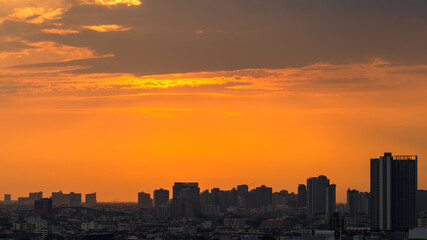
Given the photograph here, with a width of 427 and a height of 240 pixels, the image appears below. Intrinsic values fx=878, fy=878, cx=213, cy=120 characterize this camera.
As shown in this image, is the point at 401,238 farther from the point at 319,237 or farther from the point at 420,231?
the point at 420,231

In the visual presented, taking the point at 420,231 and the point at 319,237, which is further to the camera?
the point at 319,237

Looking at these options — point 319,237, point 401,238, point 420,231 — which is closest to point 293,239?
point 319,237

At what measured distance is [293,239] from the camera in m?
179

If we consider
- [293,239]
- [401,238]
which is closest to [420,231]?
[293,239]

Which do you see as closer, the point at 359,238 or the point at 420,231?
the point at 420,231

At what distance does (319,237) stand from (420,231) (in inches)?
1538

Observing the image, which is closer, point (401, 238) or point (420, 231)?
point (420, 231)

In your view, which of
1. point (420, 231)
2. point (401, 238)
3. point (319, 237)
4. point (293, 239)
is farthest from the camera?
point (401, 238)

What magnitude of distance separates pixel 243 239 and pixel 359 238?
26.2m

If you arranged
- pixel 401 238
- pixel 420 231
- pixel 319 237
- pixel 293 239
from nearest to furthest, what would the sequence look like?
pixel 420 231, pixel 319 237, pixel 293 239, pixel 401 238

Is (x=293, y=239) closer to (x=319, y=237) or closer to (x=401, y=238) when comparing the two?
(x=319, y=237)

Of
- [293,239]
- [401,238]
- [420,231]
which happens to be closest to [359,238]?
[401,238]

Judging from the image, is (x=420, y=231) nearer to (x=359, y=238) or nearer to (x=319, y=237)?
(x=319, y=237)

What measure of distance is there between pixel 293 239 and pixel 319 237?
15586mm
